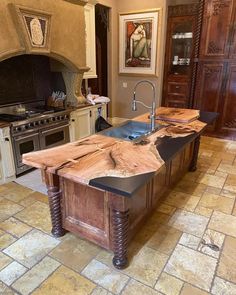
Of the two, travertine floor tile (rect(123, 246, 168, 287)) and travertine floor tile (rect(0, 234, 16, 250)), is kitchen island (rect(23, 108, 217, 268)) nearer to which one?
travertine floor tile (rect(123, 246, 168, 287))

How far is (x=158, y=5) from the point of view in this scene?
491 cm

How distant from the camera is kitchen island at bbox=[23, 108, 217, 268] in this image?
152 cm

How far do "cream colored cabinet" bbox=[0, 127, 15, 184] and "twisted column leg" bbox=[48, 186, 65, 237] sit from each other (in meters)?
1.30

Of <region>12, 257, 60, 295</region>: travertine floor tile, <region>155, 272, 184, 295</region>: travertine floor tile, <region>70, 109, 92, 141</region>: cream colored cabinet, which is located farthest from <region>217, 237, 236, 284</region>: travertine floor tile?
<region>70, 109, 92, 141</region>: cream colored cabinet

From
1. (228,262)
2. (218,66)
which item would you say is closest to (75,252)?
(228,262)

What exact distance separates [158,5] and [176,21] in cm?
50

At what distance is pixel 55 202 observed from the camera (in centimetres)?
198

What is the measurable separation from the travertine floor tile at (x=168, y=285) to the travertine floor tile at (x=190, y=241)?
1.29ft

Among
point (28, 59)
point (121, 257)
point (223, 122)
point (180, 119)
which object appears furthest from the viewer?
point (223, 122)

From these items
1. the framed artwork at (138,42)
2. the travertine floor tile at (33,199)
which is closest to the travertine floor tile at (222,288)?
the travertine floor tile at (33,199)

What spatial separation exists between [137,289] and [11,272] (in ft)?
3.10

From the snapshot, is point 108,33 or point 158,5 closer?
point 158,5

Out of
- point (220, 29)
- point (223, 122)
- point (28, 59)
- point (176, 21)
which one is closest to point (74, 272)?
point (28, 59)

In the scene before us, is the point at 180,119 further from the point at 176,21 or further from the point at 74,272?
the point at 176,21
